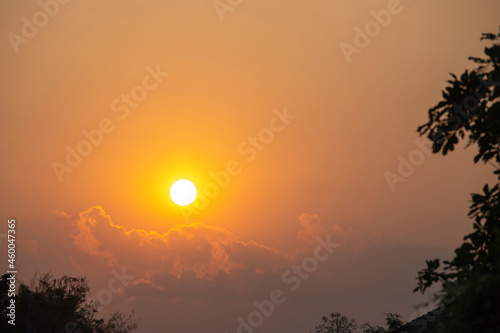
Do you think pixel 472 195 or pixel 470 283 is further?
pixel 472 195

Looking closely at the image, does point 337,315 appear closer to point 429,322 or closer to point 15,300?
point 15,300

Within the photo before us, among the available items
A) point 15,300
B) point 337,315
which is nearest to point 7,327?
point 15,300

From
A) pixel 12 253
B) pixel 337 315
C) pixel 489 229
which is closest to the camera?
pixel 489 229

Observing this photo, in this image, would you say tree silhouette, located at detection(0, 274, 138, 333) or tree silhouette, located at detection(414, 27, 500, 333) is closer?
Answer: tree silhouette, located at detection(414, 27, 500, 333)

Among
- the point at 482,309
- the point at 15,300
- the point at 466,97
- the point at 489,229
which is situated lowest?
the point at 482,309

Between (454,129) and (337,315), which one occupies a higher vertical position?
(337,315)

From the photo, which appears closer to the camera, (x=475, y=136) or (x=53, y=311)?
(x=475, y=136)

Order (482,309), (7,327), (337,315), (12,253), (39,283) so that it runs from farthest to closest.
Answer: (337,315) → (39,283) → (7,327) → (12,253) → (482,309)

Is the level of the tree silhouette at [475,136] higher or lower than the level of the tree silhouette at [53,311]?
lower

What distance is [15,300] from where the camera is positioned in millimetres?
59812

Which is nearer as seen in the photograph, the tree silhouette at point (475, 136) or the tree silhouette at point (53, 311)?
the tree silhouette at point (475, 136)

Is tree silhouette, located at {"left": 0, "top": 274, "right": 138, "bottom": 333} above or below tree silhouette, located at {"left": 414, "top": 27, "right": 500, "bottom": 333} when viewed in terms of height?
above

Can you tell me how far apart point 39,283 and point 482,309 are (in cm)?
6576

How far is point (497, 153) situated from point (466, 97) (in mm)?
1927
